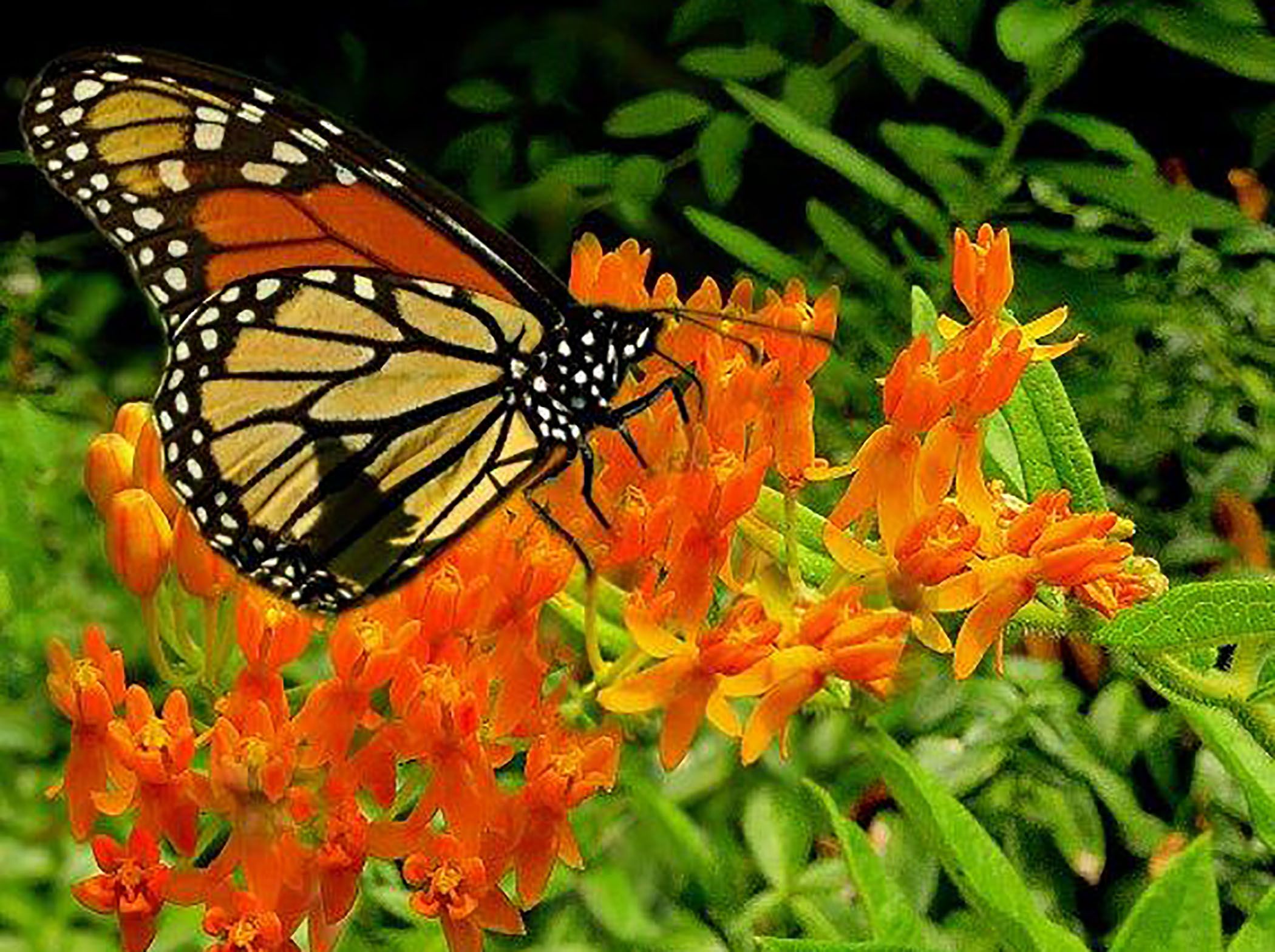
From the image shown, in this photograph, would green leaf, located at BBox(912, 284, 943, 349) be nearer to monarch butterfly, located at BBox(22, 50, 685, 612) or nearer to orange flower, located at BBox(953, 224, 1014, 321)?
orange flower, located at BBox(953, 224, 1014, 321)

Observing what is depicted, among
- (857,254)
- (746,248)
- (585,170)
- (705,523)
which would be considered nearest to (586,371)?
(705,523)

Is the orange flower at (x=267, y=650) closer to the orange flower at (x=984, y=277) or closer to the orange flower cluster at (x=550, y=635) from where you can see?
the orange flower cluster at (x=550, y=635)

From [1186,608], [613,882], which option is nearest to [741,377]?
[1186,608]

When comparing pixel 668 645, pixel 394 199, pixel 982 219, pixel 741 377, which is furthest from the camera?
pixel 982 219

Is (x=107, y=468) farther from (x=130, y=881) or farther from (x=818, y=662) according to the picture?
(x=818, y=662)

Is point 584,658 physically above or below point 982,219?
below

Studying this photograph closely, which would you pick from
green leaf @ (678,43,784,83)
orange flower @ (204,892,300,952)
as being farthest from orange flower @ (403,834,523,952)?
green leaf @ (678,43,784,83)

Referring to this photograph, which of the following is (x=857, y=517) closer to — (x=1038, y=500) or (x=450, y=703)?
(x=1038, y=500)
